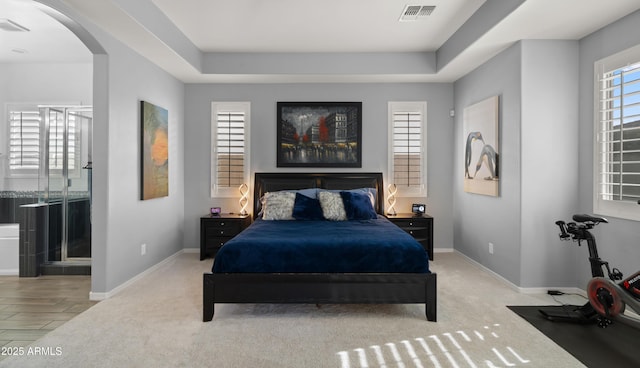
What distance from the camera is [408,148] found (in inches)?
217

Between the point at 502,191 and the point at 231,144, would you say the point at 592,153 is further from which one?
the point at 231,144

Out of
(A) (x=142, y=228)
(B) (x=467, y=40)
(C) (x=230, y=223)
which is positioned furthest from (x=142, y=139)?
(B) (x=467, y=40)

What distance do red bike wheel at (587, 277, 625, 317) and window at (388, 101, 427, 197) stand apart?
2.86 meters

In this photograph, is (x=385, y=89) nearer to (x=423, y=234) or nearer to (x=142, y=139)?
(x=423, y=234)

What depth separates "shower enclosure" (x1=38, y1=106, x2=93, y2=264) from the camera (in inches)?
178

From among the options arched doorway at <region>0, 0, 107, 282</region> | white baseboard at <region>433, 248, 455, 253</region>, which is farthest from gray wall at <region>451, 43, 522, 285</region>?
arched doorway at <region>0, 0, 107, 282</region>

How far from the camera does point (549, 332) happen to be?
2795 millimetres

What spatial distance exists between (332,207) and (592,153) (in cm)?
284

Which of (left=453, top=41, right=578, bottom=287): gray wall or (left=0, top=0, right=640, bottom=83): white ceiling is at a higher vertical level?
(left=0, top=0, right=640, bottom=83): white ceiling

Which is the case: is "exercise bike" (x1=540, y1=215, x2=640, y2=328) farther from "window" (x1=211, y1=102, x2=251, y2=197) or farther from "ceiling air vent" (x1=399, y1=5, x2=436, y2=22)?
"window" (x1=211, y1=102, x2=251, y2=197)

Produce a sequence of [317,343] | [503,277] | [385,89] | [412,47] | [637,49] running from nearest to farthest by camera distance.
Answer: [317,343] < [637,49] < [503,277] < [412,47] < [385,89]

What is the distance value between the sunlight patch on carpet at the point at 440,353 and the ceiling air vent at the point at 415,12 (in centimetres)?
313

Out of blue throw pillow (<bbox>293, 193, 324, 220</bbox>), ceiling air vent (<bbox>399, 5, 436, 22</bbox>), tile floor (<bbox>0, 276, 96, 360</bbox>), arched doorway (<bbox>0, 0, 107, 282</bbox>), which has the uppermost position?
ceiling air vent (<bbox>399, 5, 436, 22</bbox>)

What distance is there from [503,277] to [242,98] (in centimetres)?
437
